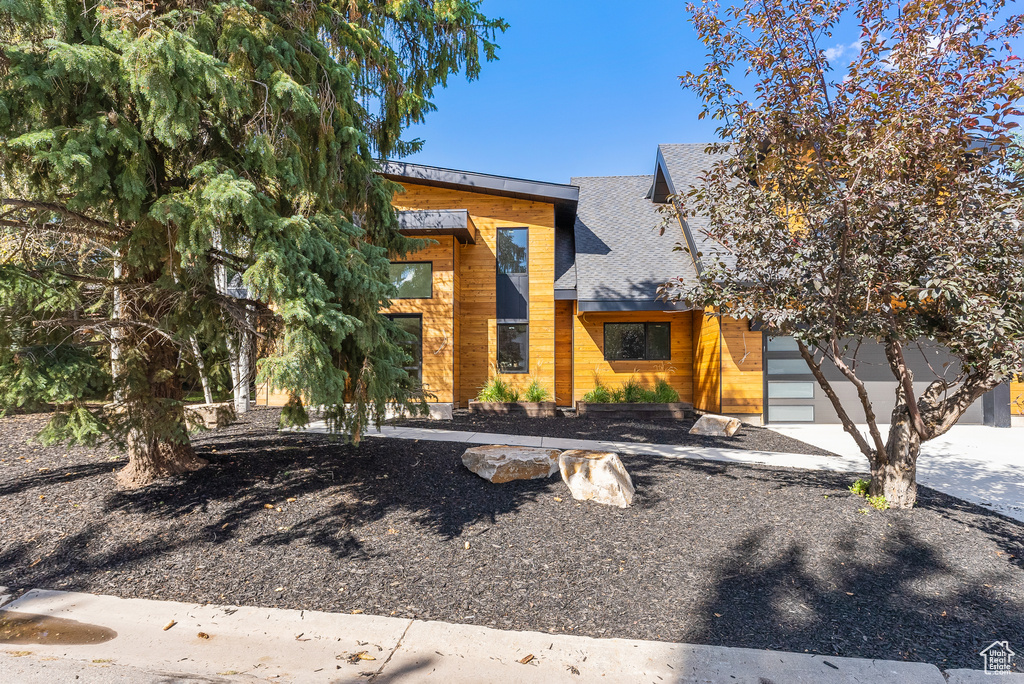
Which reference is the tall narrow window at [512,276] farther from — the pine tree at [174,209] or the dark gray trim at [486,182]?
the pine tree at [174,209]

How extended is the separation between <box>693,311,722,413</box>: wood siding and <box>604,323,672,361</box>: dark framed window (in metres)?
0.74

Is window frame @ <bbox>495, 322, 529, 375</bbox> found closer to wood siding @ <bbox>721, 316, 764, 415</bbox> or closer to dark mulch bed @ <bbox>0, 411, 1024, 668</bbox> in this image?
wood siding @ <bbox>721, 316, 764, 415</bbox>

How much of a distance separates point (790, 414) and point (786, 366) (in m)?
1.05

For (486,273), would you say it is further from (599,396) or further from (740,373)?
(740,373)

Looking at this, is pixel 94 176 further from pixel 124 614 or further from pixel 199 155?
pixel 124 614

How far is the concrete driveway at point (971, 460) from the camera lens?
503cm

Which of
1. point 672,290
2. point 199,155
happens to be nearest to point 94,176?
point 199,155

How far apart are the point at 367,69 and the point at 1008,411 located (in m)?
13.7

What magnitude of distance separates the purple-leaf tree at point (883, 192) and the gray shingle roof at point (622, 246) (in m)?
5.11

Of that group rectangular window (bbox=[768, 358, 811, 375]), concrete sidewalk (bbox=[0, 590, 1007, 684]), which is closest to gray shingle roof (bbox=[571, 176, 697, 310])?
rectangular window (bbox=[768, 358, 811, 375])

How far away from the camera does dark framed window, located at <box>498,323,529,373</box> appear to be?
11586mm

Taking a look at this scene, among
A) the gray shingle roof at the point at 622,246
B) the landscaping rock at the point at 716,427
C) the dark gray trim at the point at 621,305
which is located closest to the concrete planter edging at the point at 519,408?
the dark gray trim at the point at 621,305

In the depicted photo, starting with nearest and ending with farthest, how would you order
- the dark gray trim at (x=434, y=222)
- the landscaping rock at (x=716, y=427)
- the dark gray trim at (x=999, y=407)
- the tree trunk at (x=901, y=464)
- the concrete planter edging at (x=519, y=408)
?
the tree trunk at (x=901, y=464)
the landscaping rock at (x=716, y=427)
the dark gray trim at (x=999, y=407)
the dark gray trim at (x=434, y=222)
the concrete planter edging at (x=519, y=408)

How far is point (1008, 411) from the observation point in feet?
31.7
